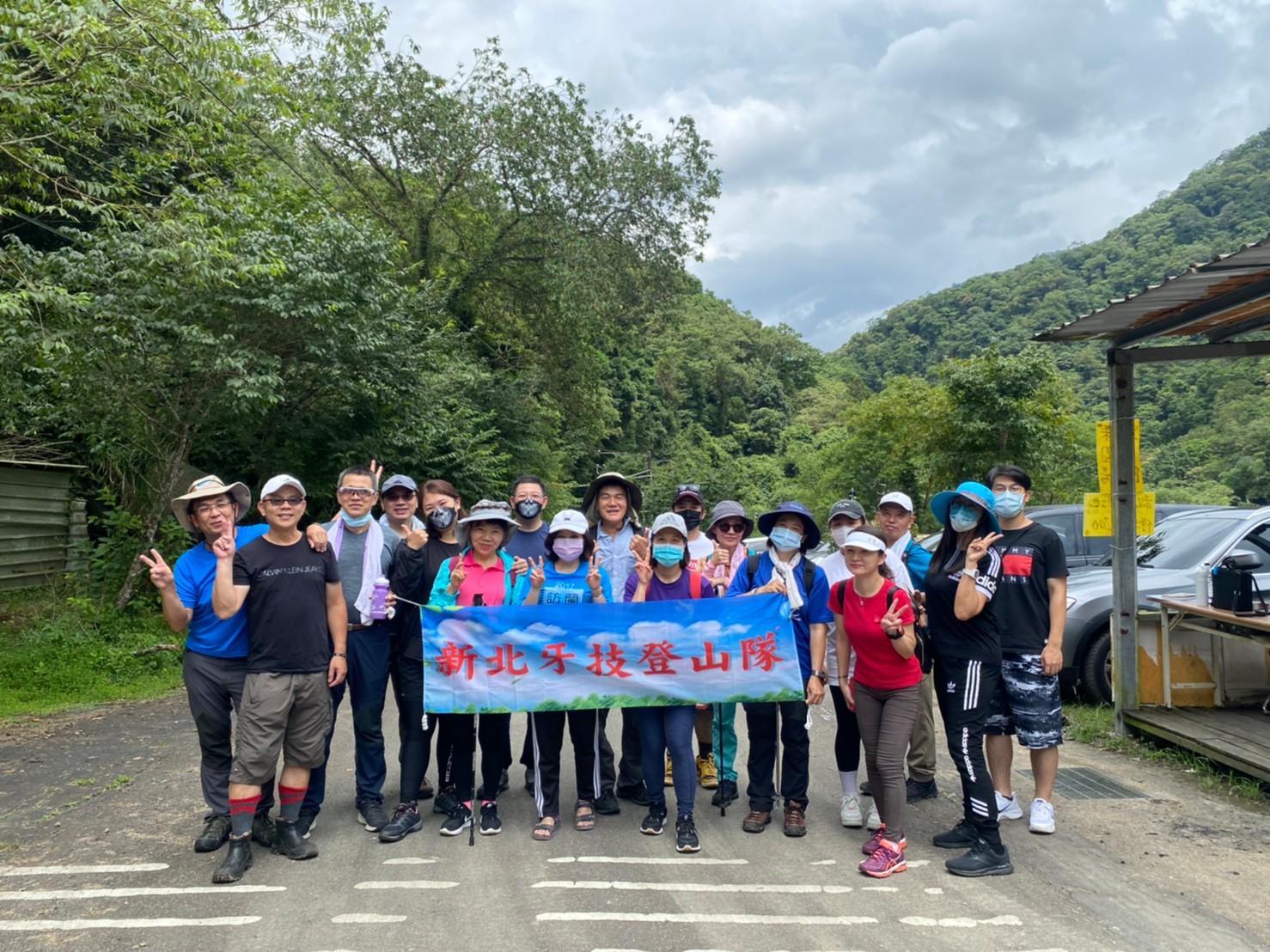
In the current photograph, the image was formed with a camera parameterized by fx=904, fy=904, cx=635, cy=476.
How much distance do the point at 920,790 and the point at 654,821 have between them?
69.8 inches

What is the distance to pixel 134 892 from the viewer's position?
163 inches

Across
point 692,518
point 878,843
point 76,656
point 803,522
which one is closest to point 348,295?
point 76,656

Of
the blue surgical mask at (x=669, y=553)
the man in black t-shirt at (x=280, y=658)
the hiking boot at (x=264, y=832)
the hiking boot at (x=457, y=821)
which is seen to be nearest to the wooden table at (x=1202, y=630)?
the blue surgical mask at (x=669, y=553)

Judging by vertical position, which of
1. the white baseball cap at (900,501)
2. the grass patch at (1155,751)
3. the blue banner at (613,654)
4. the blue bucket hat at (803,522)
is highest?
the white baseball cap at (900,501)

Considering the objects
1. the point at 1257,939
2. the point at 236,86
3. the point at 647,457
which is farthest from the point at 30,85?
the point at 647,457

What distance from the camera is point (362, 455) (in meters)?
14.6

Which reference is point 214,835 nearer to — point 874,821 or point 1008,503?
point 874,821

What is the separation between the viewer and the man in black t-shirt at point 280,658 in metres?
4.50

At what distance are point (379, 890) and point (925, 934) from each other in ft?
7.91

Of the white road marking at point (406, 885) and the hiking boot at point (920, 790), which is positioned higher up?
the white road marking at point (406, 885)

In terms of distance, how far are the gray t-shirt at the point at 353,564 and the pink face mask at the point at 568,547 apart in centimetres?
98

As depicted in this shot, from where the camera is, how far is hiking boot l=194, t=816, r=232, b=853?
15.3ft

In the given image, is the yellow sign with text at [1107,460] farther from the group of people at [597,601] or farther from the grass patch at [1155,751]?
the group of people at [597,601]

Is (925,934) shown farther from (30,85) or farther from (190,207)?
(190,207)
